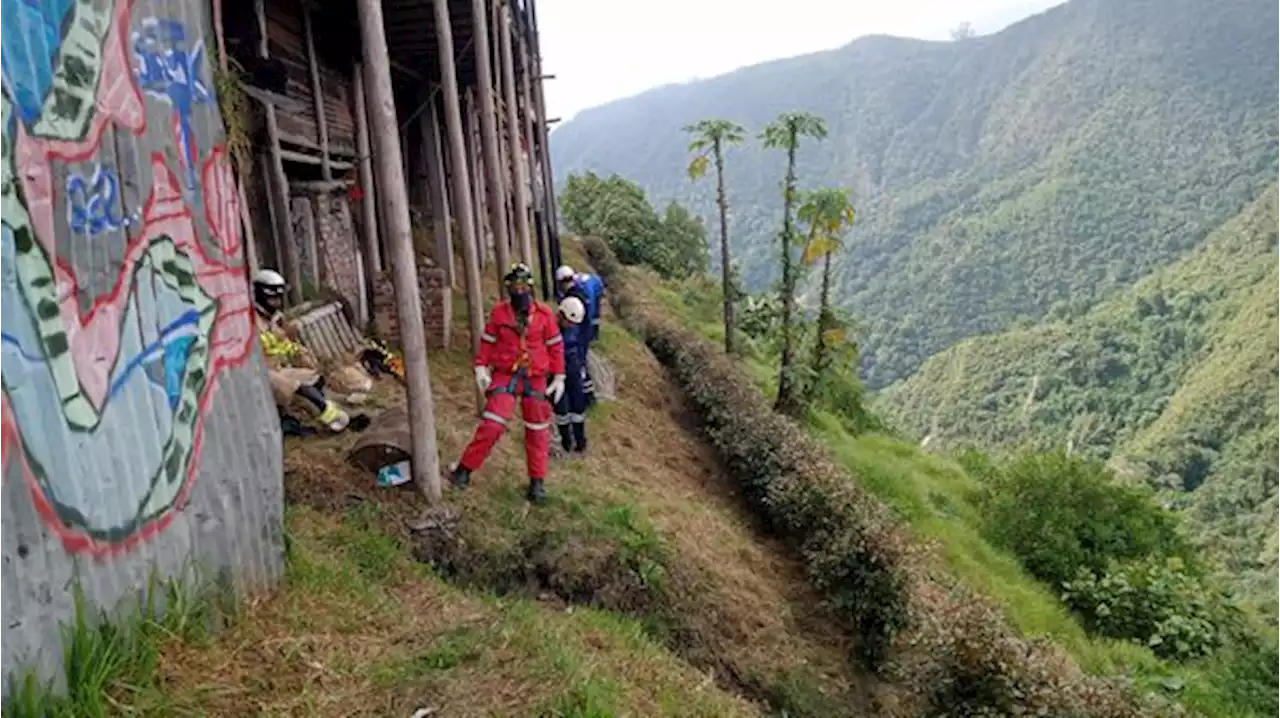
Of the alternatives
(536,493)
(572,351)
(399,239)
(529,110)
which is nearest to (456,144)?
(572,351)

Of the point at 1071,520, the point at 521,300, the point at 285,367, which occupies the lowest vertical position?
the point at 1071,520

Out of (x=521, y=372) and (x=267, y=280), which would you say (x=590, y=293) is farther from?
(x=267, y=280)

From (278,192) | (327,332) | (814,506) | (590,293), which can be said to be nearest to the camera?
(278,192)

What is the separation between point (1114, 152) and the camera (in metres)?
125

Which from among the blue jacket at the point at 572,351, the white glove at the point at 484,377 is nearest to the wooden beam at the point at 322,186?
the blue jacket at the point at 572,351

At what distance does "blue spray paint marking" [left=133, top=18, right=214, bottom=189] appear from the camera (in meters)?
3.86

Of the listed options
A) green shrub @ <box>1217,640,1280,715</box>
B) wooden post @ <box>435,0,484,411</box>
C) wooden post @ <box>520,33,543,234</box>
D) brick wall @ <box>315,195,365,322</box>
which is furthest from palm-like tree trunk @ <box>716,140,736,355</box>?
green shrub @ <box>1217,640,1280,715</box>

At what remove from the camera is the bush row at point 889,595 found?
6.21 meters

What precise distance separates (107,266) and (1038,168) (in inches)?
5584

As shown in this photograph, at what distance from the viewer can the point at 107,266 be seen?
352cm

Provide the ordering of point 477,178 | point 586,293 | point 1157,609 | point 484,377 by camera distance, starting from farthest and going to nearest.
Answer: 1. point 477,178
2. point 1157,609
3. point 586,293
4. point 484,377

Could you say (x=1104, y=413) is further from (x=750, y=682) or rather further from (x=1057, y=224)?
(x=750, y=682)

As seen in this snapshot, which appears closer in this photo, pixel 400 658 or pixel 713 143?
pixel 400 658

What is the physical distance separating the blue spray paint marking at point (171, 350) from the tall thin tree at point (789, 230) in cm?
1245
